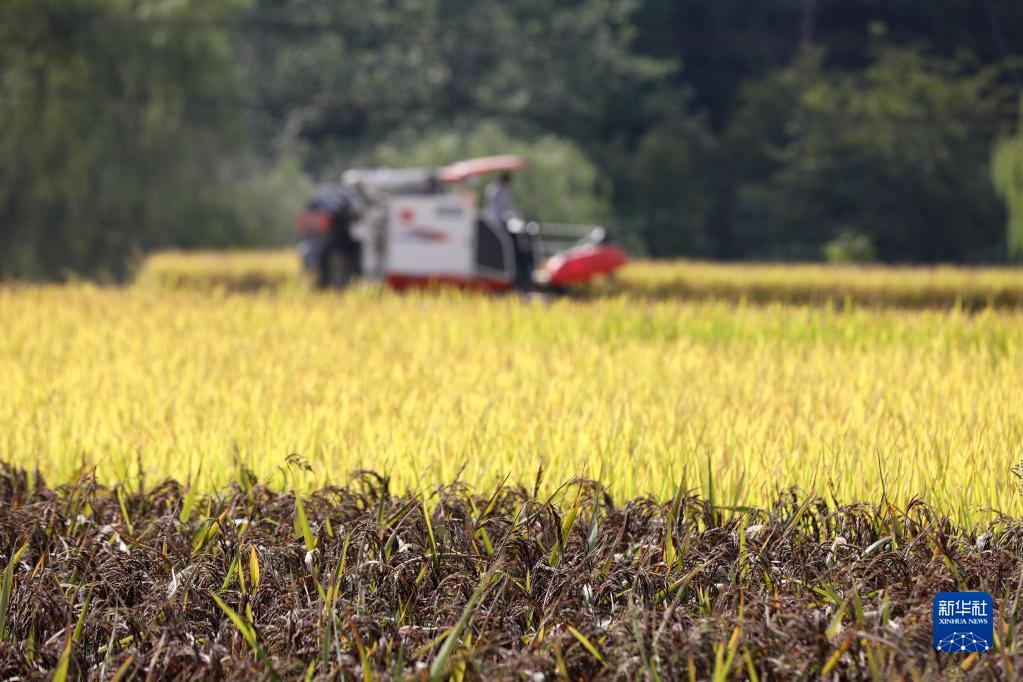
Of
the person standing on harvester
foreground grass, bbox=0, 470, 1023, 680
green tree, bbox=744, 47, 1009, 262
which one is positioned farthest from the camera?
green tree, bbox=744, 47, 1009, 262

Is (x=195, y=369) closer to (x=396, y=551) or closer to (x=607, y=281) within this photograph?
(x=396, y=551)

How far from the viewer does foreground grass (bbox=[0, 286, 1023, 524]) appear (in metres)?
4.47

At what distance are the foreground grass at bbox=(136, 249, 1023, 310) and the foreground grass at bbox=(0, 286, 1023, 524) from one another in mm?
5171

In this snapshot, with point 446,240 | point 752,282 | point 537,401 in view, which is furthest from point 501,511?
point 752,282

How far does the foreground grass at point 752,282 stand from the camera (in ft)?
50.3

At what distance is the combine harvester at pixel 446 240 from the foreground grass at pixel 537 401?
19.3 feet

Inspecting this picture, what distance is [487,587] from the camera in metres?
3.35

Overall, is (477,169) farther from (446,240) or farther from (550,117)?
(550,117)

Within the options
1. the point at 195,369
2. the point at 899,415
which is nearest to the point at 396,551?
the point at 899,415

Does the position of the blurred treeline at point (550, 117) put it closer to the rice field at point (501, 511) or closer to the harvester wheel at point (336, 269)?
the harvester wheel at point (336, 269)

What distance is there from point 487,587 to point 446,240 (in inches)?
494

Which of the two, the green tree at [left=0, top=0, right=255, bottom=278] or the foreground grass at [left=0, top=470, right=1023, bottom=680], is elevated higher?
the green tree at [left=0, top=0, right=255, bottom=278]

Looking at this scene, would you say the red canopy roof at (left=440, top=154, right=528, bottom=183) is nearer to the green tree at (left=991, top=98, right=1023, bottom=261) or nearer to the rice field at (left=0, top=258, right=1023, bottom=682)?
the green tree at (left=991, top=98, right=1023, bottom=261)

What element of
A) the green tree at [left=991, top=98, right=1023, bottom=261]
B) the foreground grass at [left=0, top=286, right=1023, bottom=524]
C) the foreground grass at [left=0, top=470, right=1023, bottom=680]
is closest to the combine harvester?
the foreground grass at [left=0, top=286, right=1023, bottom=524]
